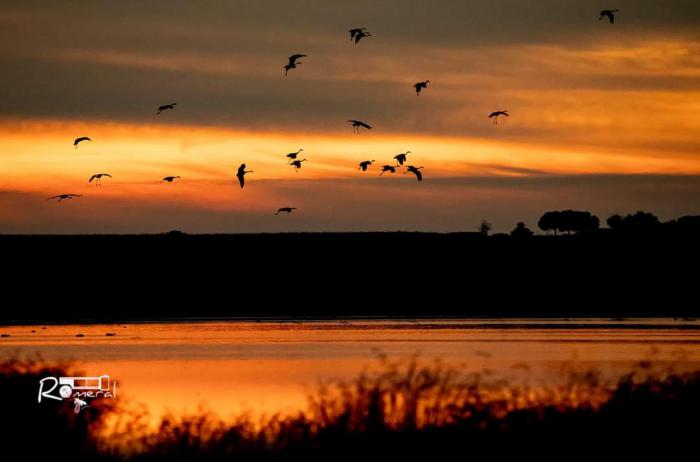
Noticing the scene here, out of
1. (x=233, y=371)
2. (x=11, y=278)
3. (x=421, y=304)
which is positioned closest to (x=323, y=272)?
(x=421, y=304)

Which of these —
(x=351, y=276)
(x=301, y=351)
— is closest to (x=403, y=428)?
(x=301, y=351)

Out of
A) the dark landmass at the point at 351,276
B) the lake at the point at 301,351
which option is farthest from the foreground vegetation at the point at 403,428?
the dark landmass at the point at 351,276

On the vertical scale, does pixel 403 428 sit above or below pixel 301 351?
below

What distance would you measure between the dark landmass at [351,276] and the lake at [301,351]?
11.5m

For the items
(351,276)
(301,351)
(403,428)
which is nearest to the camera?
(403,428)

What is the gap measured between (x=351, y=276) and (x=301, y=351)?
4638 centimetres

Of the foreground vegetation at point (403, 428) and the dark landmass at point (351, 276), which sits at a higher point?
the dark landmass at point (351, 276)

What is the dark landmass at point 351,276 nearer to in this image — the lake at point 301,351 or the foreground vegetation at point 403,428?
the lake at point 301,351

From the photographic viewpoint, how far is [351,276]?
90062 mm

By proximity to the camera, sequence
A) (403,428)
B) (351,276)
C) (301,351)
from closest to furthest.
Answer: (403,428) → (301,351) → (351,276)

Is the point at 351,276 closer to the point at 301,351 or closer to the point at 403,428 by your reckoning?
the point at 301,351

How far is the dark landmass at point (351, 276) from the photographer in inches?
3004

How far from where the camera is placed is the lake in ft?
96.3

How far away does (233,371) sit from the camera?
35.6m
